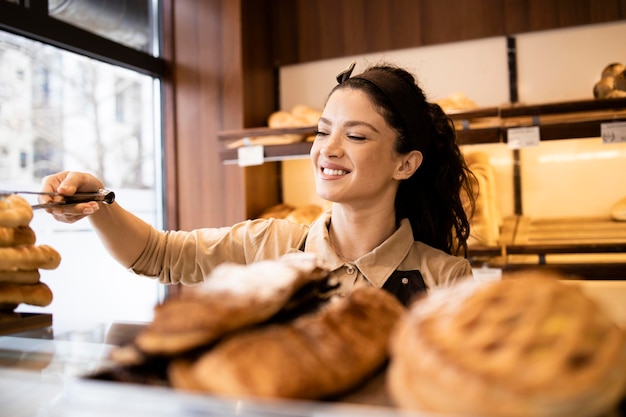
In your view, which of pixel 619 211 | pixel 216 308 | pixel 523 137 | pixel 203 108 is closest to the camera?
pixel 216 308

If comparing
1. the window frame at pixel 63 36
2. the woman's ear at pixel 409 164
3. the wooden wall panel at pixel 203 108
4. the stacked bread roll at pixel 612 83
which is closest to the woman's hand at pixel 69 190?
the woman's ear at pixel 409 164

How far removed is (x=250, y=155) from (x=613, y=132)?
172cm

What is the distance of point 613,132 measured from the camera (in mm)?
2453

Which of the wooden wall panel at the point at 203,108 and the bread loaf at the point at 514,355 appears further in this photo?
the wooden wall panel at the point at 203,108

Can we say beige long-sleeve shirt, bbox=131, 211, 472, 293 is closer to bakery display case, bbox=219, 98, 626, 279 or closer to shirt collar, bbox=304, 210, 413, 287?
shirt collar, bbox=304, 210, 413, 287

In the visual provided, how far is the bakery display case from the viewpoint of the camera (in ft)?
8.17

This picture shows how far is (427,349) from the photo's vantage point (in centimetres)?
50

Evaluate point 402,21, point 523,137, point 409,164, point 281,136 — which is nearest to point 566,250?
point 523,137

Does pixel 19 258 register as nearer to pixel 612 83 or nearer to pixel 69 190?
pixel 69 190

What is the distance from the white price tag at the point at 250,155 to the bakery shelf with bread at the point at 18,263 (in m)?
1.98

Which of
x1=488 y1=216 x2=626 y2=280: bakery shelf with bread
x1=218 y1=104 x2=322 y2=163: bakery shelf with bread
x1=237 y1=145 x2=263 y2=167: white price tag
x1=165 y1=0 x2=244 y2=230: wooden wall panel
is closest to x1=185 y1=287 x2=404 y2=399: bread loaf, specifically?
x1=488 y1=216 x2=626 y2=280: bakery shelf with bread

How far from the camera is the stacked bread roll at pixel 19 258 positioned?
3.53 feet

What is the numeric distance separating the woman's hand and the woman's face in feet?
2.12

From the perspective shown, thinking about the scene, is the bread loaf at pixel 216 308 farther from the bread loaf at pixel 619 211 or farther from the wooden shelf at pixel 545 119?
the bread loaf at pixel 619 211
